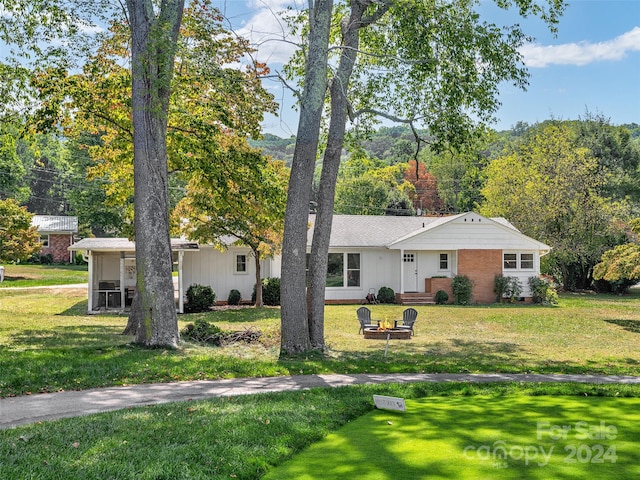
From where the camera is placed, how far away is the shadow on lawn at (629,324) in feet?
67.4

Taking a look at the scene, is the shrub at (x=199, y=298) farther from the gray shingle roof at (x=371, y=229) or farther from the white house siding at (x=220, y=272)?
the gray shingle roof at (x=371, y=229)

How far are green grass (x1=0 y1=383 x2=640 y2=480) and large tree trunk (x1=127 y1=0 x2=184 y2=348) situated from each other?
5052mm

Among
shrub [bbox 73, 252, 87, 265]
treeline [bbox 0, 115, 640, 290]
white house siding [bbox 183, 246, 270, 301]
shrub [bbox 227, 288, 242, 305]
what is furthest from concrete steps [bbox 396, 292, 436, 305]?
shrub [bbox 73, 252, 87, 265]

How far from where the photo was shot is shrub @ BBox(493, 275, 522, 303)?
30.2m

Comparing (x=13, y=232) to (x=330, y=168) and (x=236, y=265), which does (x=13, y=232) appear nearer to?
(x=236, y=265)

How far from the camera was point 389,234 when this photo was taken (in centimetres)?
3197

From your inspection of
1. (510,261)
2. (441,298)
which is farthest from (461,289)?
(510,261)

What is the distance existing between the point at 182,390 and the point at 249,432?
3.22 m

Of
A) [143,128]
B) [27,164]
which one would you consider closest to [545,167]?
[143,128]

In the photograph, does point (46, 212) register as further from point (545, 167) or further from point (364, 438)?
point (364, 438)

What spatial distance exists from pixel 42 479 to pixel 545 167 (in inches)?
1595

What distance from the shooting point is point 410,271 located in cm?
3077

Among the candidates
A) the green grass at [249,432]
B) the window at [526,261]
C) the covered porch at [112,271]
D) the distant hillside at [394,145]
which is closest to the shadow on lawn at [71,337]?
the covered porch at [112,271]

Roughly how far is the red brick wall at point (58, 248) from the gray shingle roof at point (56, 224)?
0.83 meters
